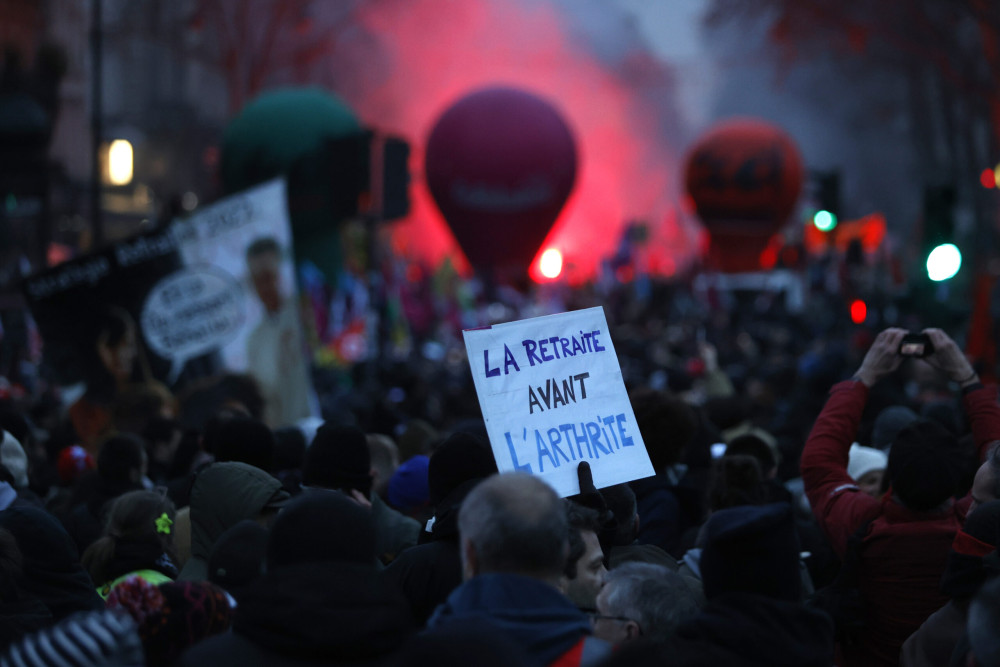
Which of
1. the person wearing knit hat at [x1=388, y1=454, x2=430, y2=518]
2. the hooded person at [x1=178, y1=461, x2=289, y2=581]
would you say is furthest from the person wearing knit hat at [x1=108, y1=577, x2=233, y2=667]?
the person wearing knit hat at [x1=388, y1=454, x2=430, y2=518]

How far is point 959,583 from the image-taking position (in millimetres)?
3652

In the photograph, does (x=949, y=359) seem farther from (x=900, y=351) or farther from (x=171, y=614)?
(x=171, y=614)

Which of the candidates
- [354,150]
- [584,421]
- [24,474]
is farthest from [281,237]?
[354,150]

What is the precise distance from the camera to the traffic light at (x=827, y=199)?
552 inches

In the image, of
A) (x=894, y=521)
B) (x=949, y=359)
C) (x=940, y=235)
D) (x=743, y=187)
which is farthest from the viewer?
(x=743, y=187)

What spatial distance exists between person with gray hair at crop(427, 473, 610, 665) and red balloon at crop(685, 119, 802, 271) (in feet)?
113

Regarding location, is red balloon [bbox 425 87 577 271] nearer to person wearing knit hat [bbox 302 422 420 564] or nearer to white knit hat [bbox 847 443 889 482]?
white knit hat [bbox 847 443 889 482]

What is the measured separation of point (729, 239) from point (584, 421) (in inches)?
1336

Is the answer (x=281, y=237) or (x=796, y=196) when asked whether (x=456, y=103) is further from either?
(x=281, y=237)

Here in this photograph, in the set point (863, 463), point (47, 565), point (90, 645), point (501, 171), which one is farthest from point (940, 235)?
point (501, 171)

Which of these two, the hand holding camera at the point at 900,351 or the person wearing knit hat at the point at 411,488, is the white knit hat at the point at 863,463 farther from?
the person wearing knit hat at the point at 411,488

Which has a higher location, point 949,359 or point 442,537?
point 949,359

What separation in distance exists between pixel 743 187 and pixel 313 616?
35210 mm

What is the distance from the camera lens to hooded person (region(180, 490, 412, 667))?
9.02 feet
